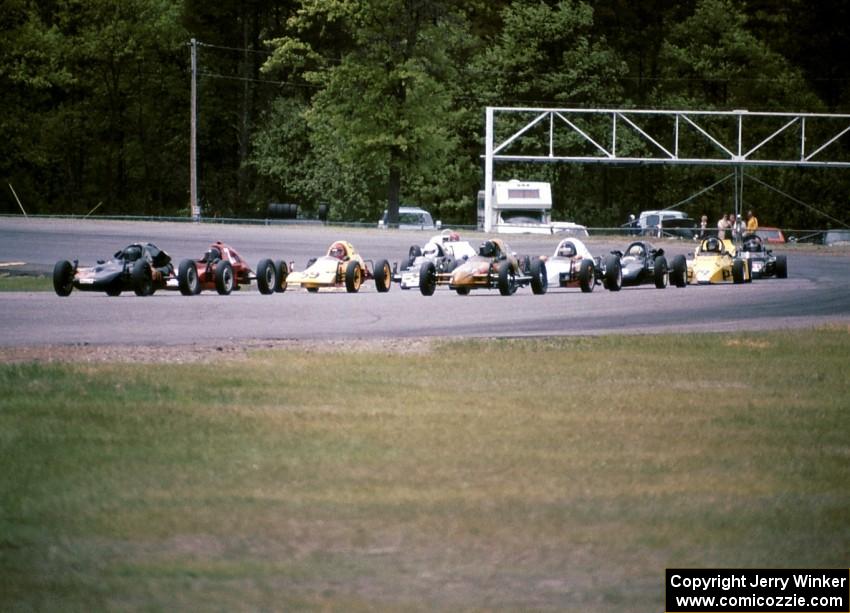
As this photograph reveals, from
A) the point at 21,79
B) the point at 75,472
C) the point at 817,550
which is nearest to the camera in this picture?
the point at 817,550

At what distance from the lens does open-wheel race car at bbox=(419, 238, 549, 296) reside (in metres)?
30.0

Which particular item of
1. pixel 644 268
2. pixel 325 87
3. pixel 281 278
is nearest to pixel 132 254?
pixel 281 278

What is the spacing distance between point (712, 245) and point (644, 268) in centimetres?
535

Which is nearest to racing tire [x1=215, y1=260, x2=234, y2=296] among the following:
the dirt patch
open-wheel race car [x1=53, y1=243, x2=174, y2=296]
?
open-wheel race car [x1=53, y1=243, x2=174, y2=296]

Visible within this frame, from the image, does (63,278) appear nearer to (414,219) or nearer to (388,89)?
(388,89)

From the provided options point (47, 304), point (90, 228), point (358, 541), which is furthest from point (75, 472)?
point (90, 228)

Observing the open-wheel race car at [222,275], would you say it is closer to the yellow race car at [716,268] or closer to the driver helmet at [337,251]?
the driver helmet at [337,251]

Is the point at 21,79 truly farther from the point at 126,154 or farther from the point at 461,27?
the point at 461,27

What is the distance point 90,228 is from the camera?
53125 mm

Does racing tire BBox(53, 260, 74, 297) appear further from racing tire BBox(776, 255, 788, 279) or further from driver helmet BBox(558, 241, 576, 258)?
racing tire BBox(776, 255, 788, 279)

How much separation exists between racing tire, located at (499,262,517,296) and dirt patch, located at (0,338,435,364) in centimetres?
926

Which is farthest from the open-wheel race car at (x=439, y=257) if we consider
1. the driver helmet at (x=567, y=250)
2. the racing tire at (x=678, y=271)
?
the racing tire at (x=678, y=271)

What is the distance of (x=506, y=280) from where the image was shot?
30047 millimetres

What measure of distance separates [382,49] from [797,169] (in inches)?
970
